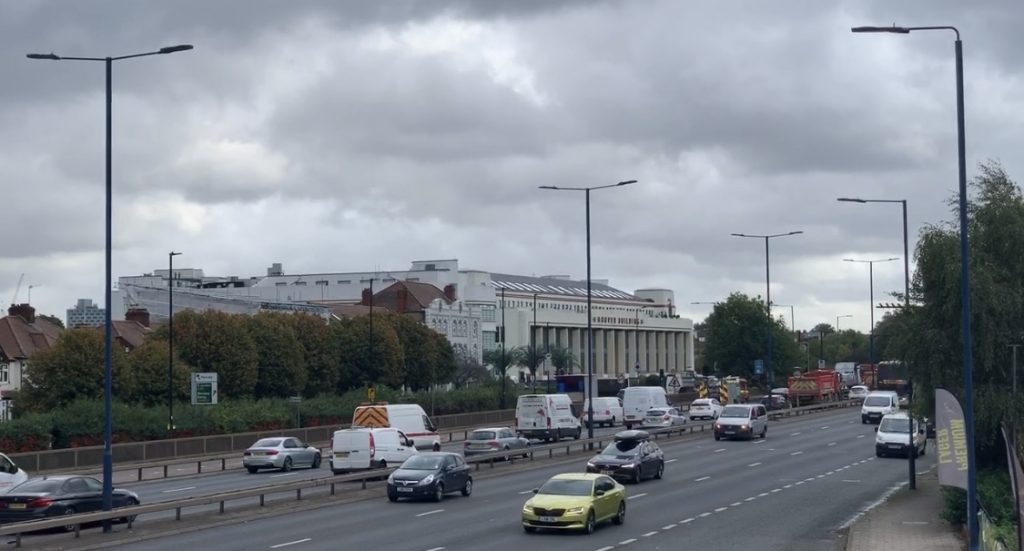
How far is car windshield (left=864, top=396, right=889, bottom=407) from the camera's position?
7581cm

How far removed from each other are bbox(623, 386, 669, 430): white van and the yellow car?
151ft

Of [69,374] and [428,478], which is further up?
[69,374]

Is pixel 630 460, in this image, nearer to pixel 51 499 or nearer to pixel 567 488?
pixel 567 488

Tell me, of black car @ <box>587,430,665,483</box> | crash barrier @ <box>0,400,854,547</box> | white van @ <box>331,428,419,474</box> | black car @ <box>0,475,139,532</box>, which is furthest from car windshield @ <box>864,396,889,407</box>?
black car @ <box>0,475,139,532</box>

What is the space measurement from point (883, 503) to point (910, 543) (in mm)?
8823

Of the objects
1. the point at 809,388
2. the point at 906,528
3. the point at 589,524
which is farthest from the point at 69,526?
the point at 809,388

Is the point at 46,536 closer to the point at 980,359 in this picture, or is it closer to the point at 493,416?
the point at 980,359

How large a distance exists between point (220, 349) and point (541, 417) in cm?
2557

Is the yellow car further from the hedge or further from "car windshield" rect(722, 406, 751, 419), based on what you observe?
"car windshield" rect(722, 406, 751, 419)

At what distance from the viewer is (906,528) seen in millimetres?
28938

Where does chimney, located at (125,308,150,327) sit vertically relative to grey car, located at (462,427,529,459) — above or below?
above

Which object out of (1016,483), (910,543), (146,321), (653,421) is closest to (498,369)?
(146,321)

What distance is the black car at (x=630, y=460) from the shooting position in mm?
40594

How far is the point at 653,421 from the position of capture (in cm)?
7012
